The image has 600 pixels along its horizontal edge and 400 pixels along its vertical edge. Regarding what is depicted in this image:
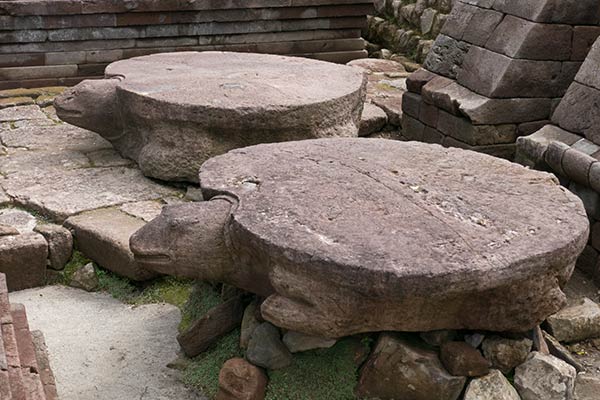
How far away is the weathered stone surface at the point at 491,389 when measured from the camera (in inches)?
129

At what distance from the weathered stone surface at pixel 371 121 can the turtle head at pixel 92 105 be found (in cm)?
195

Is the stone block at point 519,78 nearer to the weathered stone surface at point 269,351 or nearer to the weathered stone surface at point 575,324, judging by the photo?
the weathered stone surface at point 575,324

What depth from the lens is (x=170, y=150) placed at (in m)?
5.35

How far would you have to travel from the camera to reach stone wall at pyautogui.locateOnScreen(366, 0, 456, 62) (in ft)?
29.6

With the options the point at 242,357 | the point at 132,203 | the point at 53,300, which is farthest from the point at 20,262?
the point at 242,357

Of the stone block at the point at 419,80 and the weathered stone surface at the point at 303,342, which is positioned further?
the stone block at the point at 419,80

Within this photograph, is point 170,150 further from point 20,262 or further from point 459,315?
point 459,315

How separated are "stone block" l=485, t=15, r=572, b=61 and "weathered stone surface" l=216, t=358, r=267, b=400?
3.24 metres

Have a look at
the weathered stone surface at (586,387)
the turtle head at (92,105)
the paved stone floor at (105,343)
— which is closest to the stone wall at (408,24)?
the turtle head at (92,105)

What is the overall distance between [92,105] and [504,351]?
3.54 m

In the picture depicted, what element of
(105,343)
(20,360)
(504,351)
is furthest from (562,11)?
(20,360)

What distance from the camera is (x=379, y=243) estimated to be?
124 inches

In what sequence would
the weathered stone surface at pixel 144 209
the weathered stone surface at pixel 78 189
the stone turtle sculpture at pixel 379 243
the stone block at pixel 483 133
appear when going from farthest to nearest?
the stone block at pixel 483 133 < the weathered stone surface at pixel 78 189 < the weathered stone surface at pixel 144 209 < the stone turtle sculpture at pixel 379 243

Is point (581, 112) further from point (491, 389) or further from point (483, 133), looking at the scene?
point (491, 389)
